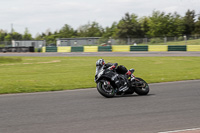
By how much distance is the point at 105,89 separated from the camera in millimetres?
9258

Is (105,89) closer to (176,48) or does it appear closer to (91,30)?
(176,48)

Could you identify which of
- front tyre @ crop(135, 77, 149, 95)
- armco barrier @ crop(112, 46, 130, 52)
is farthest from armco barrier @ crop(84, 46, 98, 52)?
front tyre @ crop(135, 77, 149, 95)

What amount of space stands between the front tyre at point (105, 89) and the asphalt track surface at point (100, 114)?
201 mm

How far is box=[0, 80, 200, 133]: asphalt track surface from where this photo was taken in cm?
564

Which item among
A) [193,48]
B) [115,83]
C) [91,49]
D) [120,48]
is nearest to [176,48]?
[193,48]

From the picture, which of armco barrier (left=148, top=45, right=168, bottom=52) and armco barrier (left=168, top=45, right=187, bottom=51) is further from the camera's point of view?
armco barrier (left=148, top=45, right=168, bottom=52)

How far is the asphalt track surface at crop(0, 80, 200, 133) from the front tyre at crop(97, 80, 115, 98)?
20 centimetres

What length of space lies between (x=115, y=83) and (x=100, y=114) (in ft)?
8.61

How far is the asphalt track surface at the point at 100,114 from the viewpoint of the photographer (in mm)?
5641

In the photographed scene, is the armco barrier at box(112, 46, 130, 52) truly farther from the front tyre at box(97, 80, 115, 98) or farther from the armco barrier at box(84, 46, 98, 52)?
the front tyre at box(97, 80, 115, 98)

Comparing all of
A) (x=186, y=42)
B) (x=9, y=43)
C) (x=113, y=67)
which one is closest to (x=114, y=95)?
(x=113, y=67)

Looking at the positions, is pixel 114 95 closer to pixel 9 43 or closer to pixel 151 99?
pixel 151 99

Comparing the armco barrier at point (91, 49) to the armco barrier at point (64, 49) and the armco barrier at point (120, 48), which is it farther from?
the armco barrier at point (64, 49)

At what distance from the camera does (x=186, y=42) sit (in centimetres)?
4406
